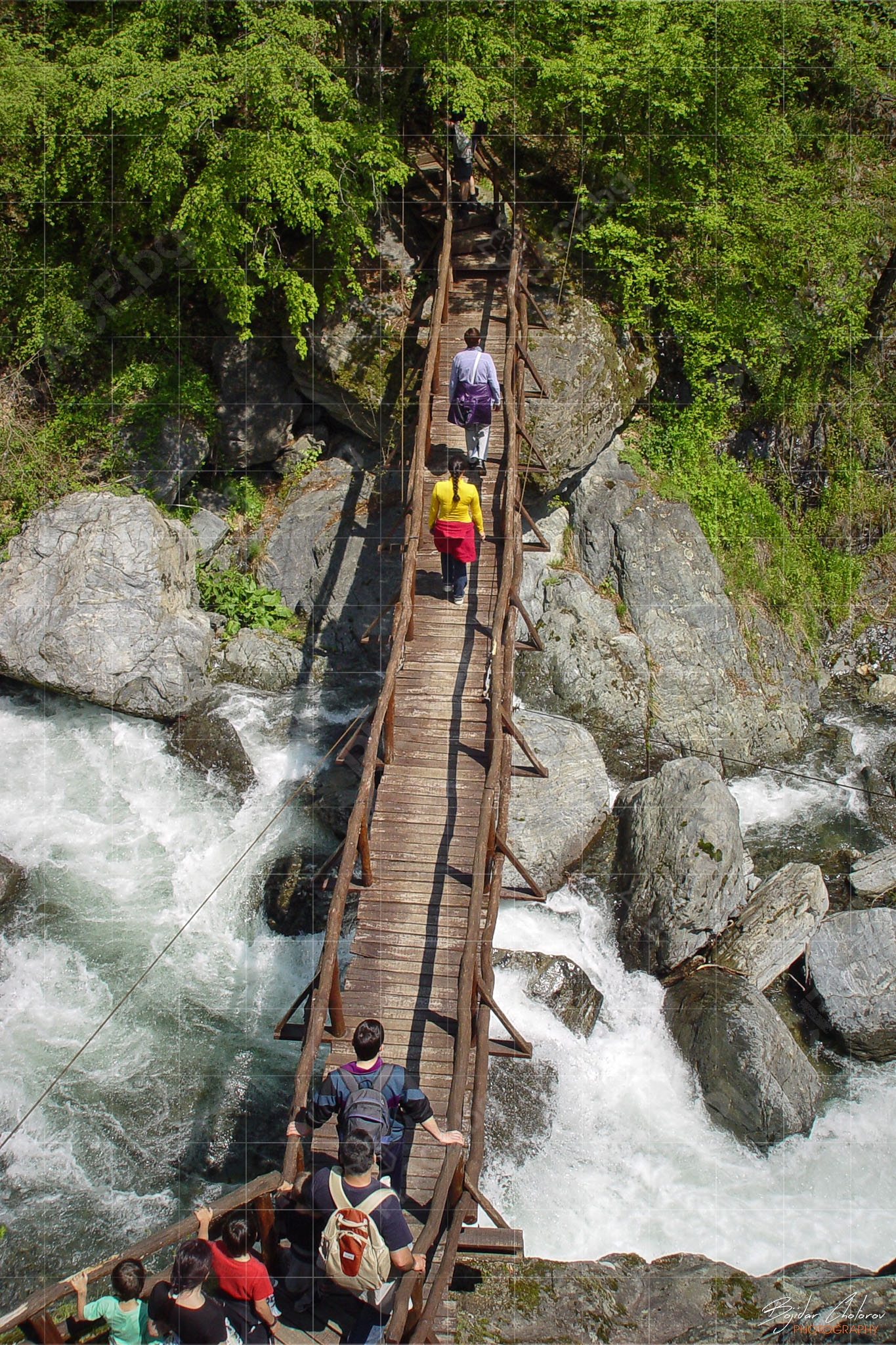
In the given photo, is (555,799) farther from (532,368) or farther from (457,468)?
(532,368)

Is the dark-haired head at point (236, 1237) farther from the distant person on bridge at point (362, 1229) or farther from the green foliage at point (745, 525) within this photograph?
the green foliage at point (745, 525)

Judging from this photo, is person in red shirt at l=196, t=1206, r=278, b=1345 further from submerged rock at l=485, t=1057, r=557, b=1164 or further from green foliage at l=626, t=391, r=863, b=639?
green foliage at l=626, t=391, r=863, b=639

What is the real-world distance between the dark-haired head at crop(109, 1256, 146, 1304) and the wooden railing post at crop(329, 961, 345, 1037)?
7.53ft

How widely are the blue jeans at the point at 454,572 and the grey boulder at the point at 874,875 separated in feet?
19.9

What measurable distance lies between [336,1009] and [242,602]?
790 cm

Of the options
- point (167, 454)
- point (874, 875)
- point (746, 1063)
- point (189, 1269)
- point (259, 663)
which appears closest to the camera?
point (189, 1269)

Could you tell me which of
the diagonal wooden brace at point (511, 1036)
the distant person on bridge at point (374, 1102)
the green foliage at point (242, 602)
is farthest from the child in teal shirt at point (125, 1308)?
the green foliage at point (242, 602)

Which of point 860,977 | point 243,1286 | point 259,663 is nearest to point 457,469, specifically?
point 259,663

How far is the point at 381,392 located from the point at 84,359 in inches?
183

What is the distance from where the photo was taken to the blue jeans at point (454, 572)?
10234mm

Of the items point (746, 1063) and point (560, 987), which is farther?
point (560, 987)

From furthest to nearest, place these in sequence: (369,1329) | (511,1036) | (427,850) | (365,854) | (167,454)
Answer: (167,454) < (427,850) < (365,854) < (511,1036) < (369,1329)

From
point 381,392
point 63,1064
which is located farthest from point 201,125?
point 63,1064

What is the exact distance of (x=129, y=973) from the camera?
10031 mm
